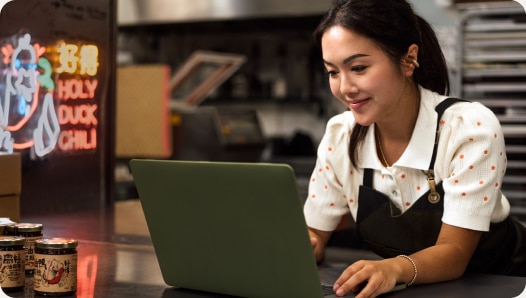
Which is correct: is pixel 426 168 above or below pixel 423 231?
above

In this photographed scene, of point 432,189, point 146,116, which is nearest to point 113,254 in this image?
point 432,189

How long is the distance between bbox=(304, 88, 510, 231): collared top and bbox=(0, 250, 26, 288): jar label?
0.61 meters

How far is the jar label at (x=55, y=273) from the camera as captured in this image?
4.05ft

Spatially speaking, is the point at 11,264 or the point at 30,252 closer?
the point at 11,264

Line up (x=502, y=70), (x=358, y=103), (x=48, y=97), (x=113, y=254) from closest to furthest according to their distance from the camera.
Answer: (x=358, y=103) < (x=113, y=254) < (x=48, y=97) < (x=502, y=70)

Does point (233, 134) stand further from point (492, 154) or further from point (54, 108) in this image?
point (492, 154)

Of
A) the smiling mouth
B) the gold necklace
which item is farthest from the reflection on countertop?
the smiling mouth

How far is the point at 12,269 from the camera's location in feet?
4.25

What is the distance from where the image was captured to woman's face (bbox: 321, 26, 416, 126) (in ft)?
4.45

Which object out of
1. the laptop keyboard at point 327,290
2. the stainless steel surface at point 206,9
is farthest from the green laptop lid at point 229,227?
the stainless steel surface at point 206,9

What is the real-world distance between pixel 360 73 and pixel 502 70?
2367mm

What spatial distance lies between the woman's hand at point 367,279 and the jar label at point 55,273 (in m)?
0.43

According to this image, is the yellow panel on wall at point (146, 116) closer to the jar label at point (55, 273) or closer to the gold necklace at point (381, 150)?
the gold necklace at point (381, 150)

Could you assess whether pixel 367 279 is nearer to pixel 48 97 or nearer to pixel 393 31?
pixel 393 31
